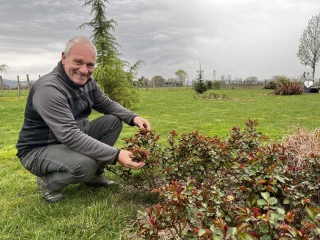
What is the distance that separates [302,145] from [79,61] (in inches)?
99.3

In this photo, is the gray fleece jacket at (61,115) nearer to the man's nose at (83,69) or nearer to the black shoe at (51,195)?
the man's nose at (83,69)

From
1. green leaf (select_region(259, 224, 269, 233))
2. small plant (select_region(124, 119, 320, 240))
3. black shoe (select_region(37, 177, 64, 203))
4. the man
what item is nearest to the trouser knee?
the man

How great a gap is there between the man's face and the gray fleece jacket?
80 millimetres

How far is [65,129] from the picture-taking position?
264 centimetres

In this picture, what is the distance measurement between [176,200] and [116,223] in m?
1.10

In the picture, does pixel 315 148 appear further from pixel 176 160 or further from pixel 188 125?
pixel 188 125

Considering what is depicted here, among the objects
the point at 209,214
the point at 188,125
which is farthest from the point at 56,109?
the point at 188,125

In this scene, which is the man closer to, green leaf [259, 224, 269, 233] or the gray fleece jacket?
the gray fleece jacket

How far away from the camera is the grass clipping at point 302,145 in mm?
3012

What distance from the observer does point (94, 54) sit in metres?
2.93

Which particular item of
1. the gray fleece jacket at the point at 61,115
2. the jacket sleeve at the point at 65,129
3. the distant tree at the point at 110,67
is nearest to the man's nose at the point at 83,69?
the gray fleece jacket at the point at 61,115

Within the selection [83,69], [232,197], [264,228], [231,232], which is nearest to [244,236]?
[231,232]

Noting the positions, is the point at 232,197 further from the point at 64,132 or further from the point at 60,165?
the point at 60,165

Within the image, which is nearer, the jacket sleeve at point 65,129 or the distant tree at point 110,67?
the jacket sleeve at point 65,129
